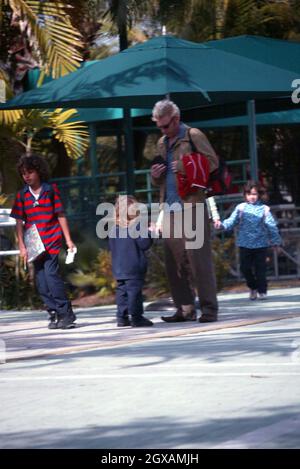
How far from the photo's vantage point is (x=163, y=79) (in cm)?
1238

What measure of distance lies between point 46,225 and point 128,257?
83cm

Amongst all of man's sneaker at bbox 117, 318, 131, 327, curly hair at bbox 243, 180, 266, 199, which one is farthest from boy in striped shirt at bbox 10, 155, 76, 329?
curly hair at bbox 243, 180, 266, 199

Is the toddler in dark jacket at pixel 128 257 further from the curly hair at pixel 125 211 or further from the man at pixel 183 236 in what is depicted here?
the man at pixel 183 236

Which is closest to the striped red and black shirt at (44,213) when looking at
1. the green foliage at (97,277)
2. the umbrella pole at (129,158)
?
the umbrella pole at (129,158)

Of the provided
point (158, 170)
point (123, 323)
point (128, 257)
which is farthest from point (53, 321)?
point (158, 170)

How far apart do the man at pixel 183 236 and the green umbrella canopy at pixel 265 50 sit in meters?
4.42

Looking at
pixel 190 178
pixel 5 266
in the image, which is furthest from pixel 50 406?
pixel 5 266

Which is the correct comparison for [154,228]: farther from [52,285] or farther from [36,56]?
[36,56]

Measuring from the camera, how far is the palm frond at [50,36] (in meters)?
15.6

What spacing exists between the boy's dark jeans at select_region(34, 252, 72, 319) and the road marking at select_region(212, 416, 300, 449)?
5.52 metres

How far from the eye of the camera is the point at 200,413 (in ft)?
22.3

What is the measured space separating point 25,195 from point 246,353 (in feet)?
11.7

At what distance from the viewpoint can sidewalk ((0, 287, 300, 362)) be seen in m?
10.3

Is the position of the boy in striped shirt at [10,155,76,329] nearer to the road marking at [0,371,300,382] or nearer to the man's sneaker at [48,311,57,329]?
the man's sneaker at [48,311,57,329]
